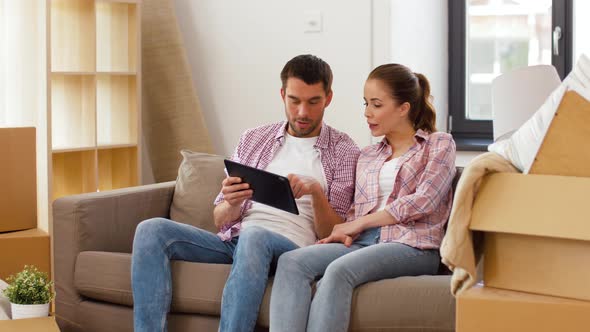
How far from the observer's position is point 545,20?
4.08 meters

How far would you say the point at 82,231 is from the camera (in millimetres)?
2926

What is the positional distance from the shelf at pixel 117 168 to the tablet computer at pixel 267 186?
57.5 inches

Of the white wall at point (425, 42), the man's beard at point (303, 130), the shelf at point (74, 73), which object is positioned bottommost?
the man's beard at point (303, 130)

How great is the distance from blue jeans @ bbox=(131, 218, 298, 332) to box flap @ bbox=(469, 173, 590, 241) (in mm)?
1068

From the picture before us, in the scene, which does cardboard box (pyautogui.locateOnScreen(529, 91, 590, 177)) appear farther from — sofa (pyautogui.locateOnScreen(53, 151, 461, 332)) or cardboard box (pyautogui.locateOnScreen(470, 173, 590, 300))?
sofa (pyautogui.locateOnScreen(53, 151, 461, 332))

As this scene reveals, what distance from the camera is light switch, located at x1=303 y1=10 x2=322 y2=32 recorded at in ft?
12.8

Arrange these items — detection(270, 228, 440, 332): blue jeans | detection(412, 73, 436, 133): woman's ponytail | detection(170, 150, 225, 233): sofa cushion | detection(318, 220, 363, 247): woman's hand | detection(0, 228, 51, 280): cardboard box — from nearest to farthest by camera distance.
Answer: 1. detection(270, 228, 440, 332): blue jeans
2. detection(318, 220, 363, 247): woman's hand
3. detection(412, 73, 436, 133): woman's ponytail
4. detection(170, 150, 225, 233): sofa cushion
5. detection(0, 228, 51, 280): cardboard box

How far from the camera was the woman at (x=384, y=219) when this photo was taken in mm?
2342

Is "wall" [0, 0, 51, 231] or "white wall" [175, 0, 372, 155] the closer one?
"wall" [0, 0, 51, 231]

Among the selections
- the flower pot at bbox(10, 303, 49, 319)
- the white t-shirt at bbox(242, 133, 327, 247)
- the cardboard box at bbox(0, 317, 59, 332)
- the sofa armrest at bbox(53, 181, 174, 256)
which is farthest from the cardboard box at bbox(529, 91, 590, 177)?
the sofa armrest at bbox(53, 181, 174, 256)

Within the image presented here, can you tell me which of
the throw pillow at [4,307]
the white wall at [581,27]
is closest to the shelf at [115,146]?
the throw pillow at [4,307]

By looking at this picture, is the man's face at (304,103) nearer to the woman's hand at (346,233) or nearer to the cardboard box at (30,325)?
the woman's hand at (346,233)

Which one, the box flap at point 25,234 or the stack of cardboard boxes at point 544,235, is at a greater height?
the stack of cardboard boxes at point 544,235

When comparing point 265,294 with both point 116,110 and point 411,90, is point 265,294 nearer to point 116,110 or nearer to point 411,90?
point 411,90
